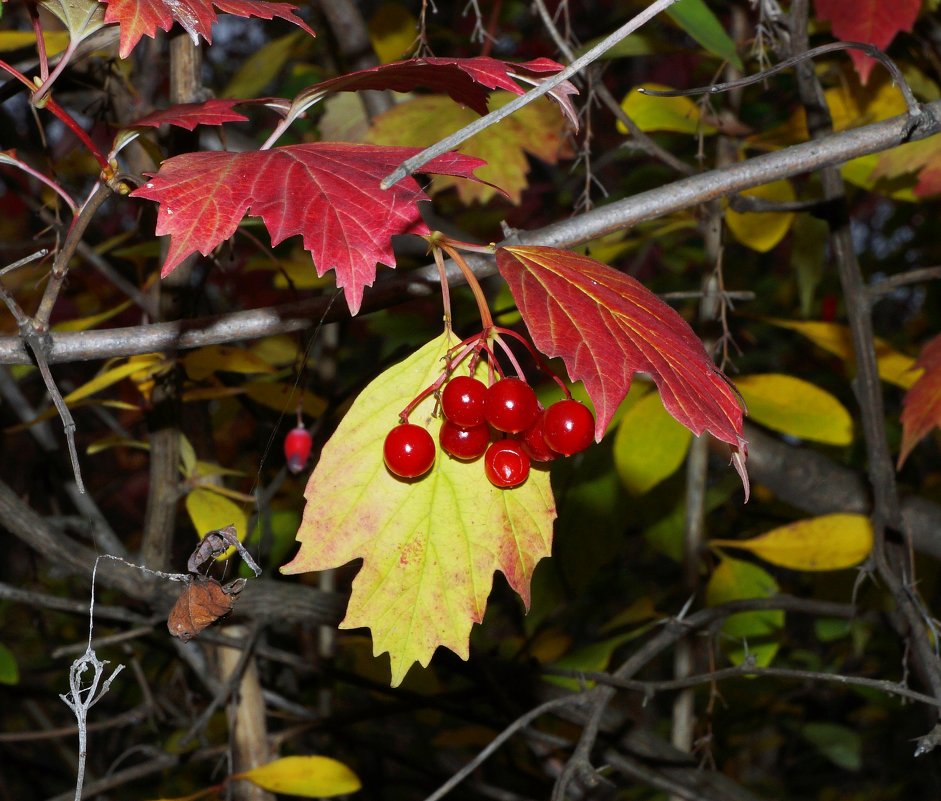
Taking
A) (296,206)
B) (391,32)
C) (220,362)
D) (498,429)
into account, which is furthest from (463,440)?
(391,32)

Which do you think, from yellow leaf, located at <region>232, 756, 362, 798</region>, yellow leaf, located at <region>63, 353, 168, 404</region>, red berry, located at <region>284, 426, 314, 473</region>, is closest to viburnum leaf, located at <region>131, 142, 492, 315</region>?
yellow leaf, located at <region>63, 353, 168, 404</region>

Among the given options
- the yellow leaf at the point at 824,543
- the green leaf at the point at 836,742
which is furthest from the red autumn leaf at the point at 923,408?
the green leaf at the point at 836,742

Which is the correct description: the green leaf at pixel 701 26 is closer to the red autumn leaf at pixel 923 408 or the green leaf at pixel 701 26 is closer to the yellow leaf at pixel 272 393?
the red autumn leaf at pixel 923 408

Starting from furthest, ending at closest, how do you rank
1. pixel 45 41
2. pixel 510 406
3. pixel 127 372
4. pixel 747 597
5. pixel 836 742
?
pixel 836 742 < pixel 747 597 < pixel 45 41 < pixel 127 372 < pixel 510 406

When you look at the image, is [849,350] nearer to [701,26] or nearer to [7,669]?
[701,26]

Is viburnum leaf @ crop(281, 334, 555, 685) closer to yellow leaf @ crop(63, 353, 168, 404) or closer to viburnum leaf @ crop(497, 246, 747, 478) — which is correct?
viburnum leaf @ crop(497, 246, 747, 478)

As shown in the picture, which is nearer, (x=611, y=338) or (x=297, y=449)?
(x=611, y=338)
